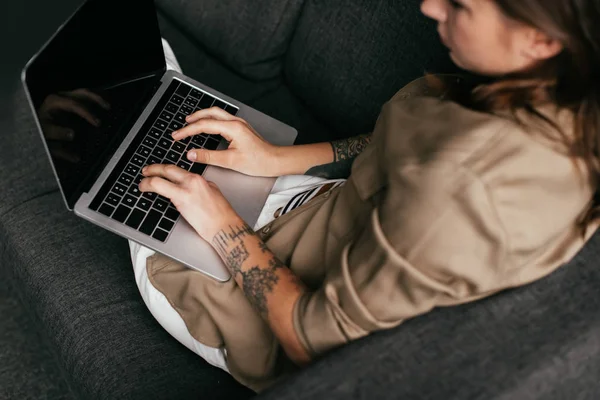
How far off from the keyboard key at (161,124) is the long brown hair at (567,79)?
606 millimetres

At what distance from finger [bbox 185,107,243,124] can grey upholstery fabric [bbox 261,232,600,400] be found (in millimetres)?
542

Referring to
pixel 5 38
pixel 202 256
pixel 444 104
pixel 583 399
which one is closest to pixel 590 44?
pixel 444 104

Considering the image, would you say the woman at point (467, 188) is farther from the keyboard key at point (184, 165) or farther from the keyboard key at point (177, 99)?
the keyboard key at point (177, 99)

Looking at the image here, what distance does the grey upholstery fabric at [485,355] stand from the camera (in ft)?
2.21

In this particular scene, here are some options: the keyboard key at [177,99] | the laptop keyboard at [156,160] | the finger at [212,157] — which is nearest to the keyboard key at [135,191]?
the laptop keyboard at [156,160]

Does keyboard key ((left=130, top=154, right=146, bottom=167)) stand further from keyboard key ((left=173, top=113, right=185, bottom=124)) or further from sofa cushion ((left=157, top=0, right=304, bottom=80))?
sofa cushion ((left=157, top=0, right=304, bottom=80))

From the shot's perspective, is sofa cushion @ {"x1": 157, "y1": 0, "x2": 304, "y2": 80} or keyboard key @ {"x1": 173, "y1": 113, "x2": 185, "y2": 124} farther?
sofa cushion @ {"x1": 157, "y1": 0, "x2": 304, "y2": 80}

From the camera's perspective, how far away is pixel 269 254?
915 mm

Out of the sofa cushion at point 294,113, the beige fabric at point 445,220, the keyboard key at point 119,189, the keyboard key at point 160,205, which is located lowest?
the sofa cushion at point 294,113

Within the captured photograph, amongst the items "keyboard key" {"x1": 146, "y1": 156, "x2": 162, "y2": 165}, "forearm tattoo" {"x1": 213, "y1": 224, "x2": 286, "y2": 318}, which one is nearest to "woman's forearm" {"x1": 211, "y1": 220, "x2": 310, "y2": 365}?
"forearm tattoo" {"x1": 213, "y1": 224, "x2": 286, "y2": 318}

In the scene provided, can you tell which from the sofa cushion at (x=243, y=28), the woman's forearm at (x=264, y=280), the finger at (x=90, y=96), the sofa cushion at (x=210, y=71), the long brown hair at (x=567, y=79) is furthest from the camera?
the sofa cushion at (x=210, y=71)

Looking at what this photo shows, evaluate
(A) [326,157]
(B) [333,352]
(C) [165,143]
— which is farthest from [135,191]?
(B) [333,352]

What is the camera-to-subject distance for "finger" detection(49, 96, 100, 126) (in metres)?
0.88

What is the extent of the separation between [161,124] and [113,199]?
0.63ft
